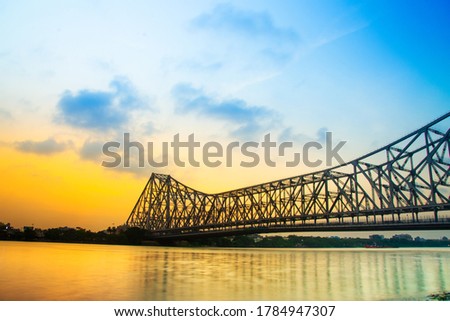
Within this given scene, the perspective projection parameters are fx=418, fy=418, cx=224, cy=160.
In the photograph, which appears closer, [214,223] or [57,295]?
[57,295]

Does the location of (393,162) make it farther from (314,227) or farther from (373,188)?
(314,227)

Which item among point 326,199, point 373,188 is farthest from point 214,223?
point 373,188

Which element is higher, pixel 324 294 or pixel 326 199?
pixel 326 199

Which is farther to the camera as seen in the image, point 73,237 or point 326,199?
point 73,237

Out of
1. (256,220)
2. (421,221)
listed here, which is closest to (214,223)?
(256,220)

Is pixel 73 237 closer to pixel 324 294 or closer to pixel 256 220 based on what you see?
pixel 256 220

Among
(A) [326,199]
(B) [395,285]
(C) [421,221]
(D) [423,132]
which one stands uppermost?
(D) [423,132]
